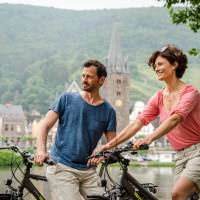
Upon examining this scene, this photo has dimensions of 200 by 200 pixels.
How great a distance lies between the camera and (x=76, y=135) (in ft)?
17.6

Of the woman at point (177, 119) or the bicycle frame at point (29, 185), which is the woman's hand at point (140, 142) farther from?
the bicycle frame at point (29, 185)

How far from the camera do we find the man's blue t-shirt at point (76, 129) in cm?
537

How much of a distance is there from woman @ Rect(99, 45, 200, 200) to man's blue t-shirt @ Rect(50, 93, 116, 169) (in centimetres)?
→ 16

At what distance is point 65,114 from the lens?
5426 millimetres

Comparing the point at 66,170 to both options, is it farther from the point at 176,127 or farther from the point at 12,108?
the point at 12,108

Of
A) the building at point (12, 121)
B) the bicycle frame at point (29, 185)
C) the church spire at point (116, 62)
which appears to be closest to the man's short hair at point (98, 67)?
the bicycle frame at point (29, 185)

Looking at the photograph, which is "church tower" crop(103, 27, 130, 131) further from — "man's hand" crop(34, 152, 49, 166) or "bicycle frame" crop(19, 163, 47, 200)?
"man's hand" crop(34, 152, 49, 166)

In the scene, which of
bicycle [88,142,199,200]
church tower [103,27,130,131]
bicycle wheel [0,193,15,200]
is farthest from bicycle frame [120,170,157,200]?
church tower [103,27,130,131]

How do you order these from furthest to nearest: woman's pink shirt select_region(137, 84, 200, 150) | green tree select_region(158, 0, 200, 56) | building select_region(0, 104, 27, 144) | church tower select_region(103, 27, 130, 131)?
building select_region(0, 104, 27, 144) → church tower select_region(103, 27, 130, 131) → green tree select_region(158, 0, 200, 56) → woman's pink shirt select_region(137, 84, 200, 150)

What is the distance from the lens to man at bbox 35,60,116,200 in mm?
5340

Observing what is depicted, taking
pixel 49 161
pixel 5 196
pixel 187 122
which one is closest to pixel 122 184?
pixel 49 161

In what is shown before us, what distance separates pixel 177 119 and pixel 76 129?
0.90 m

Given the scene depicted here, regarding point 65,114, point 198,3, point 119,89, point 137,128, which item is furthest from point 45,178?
point 119,89

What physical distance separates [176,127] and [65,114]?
98 centimetres
